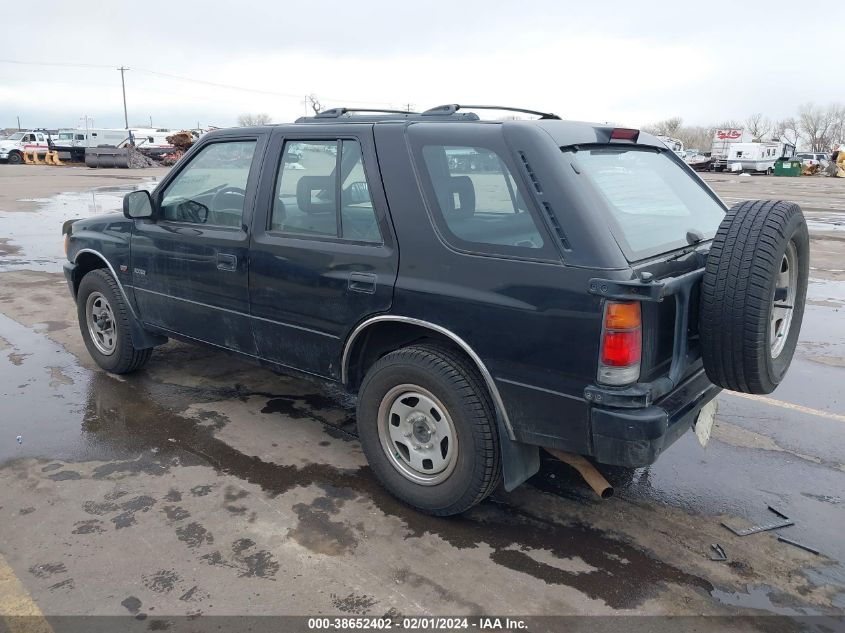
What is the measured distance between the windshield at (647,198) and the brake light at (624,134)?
0.18 ft

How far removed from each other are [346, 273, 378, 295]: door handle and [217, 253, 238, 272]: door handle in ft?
3.00

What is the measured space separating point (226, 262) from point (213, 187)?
0.56 metres

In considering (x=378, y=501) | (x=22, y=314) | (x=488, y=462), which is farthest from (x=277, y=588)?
(x=22, y=314)

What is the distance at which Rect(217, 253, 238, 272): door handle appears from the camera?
3.90 m

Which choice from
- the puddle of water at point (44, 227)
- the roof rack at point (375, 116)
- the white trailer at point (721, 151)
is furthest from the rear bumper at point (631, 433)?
the white trailer at point (721, 151)

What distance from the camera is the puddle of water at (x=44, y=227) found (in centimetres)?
965

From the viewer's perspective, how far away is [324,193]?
→ 11.7 ft

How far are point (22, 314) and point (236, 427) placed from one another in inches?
154

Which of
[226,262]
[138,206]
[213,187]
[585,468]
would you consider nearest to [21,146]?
[138,206]

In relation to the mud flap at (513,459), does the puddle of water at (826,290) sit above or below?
below

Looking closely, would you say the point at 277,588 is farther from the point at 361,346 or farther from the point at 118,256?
the point at 118,256

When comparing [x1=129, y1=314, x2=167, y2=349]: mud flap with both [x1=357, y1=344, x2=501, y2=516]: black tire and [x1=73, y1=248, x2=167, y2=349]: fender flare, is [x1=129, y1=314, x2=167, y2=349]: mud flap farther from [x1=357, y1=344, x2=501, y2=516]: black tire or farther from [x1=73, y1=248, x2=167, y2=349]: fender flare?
[x1=357, y1=344, x2=501, y2=516]: black tire

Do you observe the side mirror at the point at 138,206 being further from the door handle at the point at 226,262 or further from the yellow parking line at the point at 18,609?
the yellow parking line at the point at 18,609

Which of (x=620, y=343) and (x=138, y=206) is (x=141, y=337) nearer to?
(x=138, y=206)
